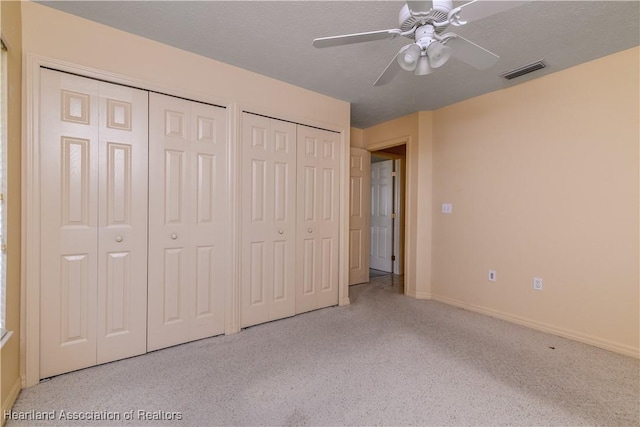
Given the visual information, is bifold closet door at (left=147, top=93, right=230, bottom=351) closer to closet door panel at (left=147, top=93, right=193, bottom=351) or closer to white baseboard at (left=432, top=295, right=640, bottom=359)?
closet door panel at (left=147, top=93, right=193, bottom=351)

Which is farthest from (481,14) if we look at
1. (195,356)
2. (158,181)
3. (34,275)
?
(34,275)

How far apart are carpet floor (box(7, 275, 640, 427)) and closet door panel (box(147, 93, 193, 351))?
24 centimetres

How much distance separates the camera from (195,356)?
222cm

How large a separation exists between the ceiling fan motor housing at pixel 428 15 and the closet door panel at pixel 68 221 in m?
2.09

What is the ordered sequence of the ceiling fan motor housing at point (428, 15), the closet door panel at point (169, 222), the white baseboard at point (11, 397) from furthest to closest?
the closet door panel at point (169, 222), the white baseboard at point (11, 397), the ceiling fan motor housing at point (428, 15)

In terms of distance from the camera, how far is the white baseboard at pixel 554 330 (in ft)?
7.55

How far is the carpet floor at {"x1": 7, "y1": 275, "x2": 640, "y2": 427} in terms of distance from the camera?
5.21 feet

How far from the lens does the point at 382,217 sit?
18.0ft

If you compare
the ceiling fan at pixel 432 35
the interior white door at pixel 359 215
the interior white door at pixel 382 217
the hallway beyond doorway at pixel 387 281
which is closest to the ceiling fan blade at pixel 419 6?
the ceiling fan at pixel 432 35

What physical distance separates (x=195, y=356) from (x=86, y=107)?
76.9 inches

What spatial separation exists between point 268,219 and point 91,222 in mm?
1378

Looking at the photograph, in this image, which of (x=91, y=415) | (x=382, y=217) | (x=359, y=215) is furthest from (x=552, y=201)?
(x=91, y=415)

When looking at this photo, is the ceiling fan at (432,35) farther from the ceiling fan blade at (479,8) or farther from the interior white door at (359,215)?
the interior white door at (359,215)

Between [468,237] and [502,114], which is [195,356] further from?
[502,114]
